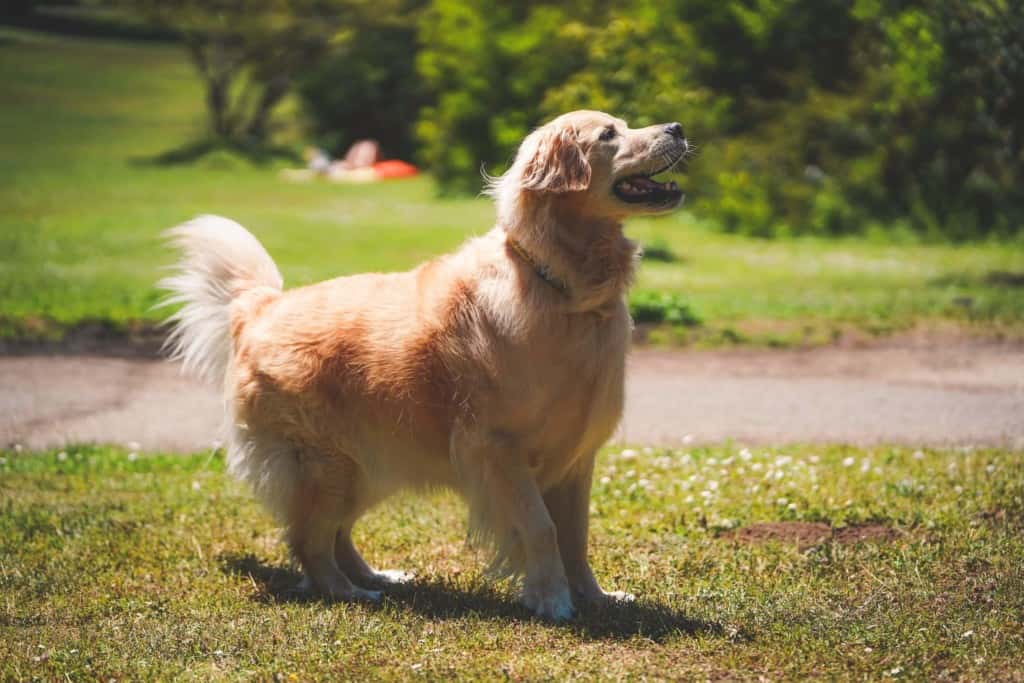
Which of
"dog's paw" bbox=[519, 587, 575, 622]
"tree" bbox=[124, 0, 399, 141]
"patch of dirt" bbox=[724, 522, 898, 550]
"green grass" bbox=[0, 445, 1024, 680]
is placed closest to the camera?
"green grass" bbox=[0, 445, 1024, 680]

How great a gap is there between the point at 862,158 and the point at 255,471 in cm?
1633

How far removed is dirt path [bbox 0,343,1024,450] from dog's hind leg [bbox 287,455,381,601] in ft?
11.0

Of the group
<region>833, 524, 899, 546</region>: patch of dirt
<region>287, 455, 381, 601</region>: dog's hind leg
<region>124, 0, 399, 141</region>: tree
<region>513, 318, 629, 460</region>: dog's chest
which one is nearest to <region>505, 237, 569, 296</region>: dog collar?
<region>513, 318, 629, 460</region>: dog's chest

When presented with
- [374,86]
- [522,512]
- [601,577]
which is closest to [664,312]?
[601,577]

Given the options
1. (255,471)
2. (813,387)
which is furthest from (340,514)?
(813,387)

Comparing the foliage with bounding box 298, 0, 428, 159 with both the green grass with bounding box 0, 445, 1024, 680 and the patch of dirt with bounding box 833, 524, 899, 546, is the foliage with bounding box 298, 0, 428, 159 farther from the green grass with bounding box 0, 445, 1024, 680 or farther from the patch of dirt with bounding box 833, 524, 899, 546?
the patch of dirt with bounding box 833, 524, 899, 546

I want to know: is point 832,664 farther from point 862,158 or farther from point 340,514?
point 862,158

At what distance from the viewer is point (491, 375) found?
5238mm

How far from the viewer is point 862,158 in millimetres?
20000

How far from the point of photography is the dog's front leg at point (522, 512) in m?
5.22

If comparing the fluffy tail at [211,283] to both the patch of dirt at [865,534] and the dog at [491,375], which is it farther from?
the patch of dirt at [865,534]

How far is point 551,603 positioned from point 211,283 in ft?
7.86

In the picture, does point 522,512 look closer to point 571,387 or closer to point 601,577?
point 571,387

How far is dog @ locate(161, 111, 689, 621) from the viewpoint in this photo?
522 cm
